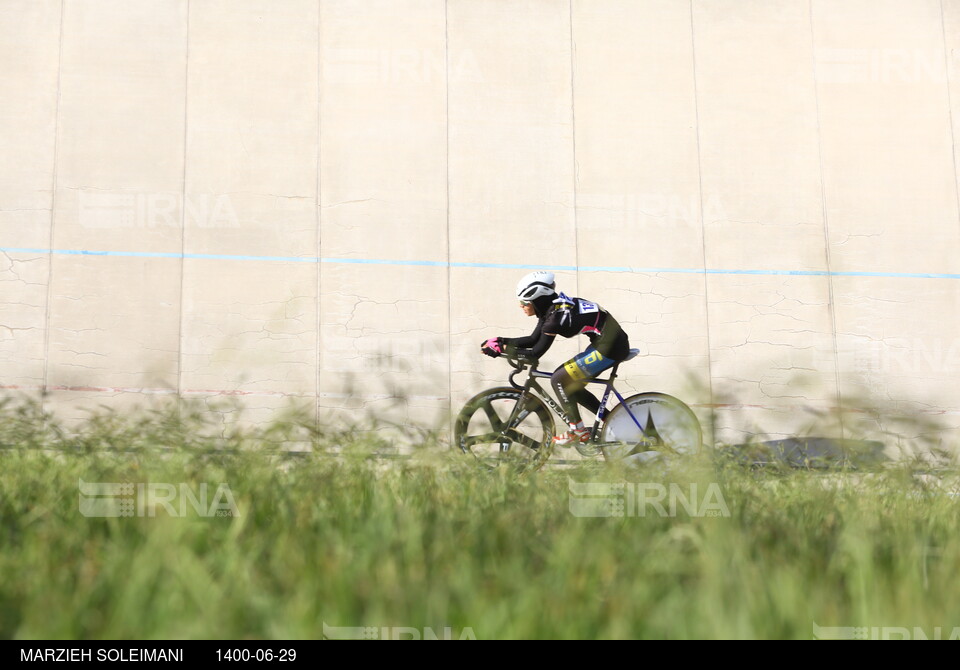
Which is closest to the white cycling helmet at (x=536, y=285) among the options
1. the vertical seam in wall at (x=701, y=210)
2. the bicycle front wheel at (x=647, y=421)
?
the bicycle front wheel at (x=647, y=421)

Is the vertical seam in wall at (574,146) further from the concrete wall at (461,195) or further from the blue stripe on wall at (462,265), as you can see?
the blue stripe on wall at (462,265)

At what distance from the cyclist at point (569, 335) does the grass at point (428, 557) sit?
13.8ft

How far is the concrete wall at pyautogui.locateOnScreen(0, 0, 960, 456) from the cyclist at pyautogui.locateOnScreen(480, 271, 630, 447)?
2.73m

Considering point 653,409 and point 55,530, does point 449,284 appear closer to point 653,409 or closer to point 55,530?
point 653,409

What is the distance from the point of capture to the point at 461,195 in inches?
440

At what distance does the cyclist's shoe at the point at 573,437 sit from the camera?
25.0 feet

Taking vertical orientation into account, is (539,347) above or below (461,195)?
below

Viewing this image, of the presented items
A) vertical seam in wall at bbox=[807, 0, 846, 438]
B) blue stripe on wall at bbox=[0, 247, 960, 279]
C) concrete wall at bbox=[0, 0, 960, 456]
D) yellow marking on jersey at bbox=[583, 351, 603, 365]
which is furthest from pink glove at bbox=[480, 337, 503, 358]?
vertical seam in wall at bbox=[807, 0, 846, 438]

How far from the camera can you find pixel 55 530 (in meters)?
2.34

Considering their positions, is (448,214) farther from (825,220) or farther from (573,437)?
(825,220)

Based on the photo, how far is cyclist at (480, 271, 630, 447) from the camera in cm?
769

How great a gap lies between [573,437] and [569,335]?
95 cm

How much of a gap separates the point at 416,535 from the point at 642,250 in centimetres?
950

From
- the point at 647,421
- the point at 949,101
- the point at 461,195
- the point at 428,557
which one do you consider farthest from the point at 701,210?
the point at 428,557
